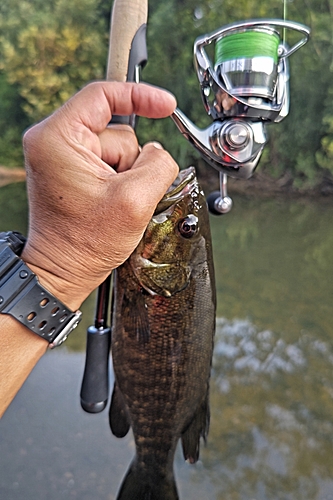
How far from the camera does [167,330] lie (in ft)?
4.68

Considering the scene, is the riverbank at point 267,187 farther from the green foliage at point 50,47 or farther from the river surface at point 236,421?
the river surface at point 236,421

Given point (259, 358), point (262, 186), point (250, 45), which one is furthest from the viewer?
point (262, 186)

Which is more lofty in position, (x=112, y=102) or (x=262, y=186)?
(x=112, y=102)

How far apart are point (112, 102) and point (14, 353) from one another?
2.24 feet

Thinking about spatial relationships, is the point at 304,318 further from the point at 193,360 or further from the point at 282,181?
the point at 282,181

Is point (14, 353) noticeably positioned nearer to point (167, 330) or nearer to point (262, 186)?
point (167, 330)

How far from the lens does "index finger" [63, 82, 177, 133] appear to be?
3.51 feet

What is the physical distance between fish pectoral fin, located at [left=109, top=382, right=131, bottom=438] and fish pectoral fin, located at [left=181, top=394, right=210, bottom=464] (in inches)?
8.3

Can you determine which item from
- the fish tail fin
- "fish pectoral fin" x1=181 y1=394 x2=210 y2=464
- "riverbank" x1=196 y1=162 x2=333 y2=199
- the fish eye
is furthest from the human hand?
"riverbank" x1=196 y1=162 x2=333 y2=199

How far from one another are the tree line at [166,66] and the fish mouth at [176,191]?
534 inches

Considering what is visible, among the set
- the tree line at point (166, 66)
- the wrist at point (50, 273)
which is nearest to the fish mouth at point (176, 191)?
the wrist at point (50, 273)

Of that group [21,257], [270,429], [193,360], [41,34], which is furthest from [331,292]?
[41,34]

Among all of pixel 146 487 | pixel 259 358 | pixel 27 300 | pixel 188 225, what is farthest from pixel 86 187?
pixel 259 358

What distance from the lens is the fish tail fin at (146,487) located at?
5.07ft
